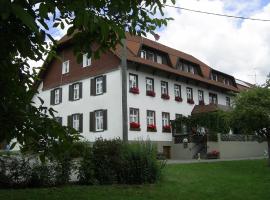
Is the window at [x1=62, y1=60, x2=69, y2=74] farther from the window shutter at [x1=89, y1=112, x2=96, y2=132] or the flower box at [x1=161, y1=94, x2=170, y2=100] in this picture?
the flower box at [x1=161, y1=94, x2=170, y2=100]

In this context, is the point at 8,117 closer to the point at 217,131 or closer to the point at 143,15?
the point at 143,15

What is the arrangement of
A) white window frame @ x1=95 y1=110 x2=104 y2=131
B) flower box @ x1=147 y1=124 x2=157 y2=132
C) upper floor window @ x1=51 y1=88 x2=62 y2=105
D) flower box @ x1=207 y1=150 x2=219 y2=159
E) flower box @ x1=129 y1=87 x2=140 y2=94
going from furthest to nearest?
upper floor window @ x1=51 y1=88 x2=62 y2=105 < flower box @ x1=147 y1=124 x2=157 y2=132 < white window frame @ x1=95 y1=110 x2=104 y2=131 < flower box @ x1=129 y1=87 x2=140 y2=94 < flower box @ x1=207 y1=150 x2=219 y2=159

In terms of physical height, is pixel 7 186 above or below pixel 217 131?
below

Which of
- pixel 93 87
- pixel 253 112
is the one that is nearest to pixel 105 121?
pixel 93 87

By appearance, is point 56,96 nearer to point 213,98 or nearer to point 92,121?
point 92,121

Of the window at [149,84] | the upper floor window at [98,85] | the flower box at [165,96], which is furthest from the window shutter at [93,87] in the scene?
the flower box at [165,96]

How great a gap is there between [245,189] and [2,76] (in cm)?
909

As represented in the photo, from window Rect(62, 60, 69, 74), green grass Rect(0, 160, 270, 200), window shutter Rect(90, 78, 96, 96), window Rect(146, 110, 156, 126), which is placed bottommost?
green grass Rect(0, 160, 270, 200)

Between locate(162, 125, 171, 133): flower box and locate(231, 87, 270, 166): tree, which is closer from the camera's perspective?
locate(231, 87, 270, 166): tree

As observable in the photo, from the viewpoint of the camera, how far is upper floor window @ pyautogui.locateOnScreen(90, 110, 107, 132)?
31781mm

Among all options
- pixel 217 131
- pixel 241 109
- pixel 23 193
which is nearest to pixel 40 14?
pixel 23 193

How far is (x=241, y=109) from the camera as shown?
2133 cm

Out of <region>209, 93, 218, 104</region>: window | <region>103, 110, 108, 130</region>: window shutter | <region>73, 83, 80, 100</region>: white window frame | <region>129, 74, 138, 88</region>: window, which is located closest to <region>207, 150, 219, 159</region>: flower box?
<region>129, 74, 138, 88</region>: window

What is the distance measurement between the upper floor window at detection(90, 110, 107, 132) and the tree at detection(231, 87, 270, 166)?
1217 cm
